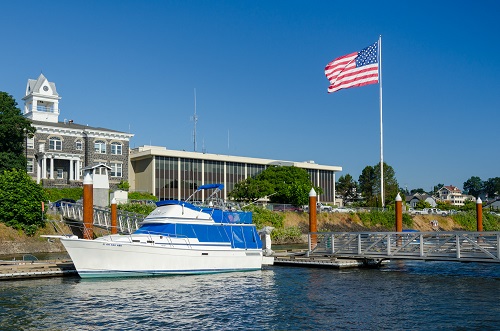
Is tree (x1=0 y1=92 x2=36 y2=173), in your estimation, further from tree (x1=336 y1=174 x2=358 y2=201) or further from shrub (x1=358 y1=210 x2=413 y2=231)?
tree (x1=336 y1=174 x2=358 y2=201)

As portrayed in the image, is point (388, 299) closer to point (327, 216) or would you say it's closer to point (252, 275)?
point (252, 275)

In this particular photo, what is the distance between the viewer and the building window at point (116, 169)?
8338cm

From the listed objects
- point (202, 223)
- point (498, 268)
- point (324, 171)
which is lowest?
point (498, 268)

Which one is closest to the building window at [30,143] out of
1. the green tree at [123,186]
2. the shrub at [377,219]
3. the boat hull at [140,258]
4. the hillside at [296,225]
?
the green tree at [123,186]

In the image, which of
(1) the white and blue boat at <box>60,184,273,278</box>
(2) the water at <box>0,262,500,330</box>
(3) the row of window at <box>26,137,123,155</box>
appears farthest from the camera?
(3) the row of window at <box>26,137,123,155</box>

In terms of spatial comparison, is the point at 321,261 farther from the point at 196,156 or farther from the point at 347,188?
the point at 347,188

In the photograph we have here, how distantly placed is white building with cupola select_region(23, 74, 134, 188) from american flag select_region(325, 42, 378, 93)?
39376 millimetres

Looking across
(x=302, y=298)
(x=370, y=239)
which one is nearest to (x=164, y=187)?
(x=370, y=239)

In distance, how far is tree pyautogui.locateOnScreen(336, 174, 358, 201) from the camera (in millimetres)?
142875

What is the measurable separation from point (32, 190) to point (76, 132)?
3037 cm

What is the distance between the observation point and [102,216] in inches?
2051

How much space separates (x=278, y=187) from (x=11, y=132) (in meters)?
39.3

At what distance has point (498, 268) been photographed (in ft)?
119

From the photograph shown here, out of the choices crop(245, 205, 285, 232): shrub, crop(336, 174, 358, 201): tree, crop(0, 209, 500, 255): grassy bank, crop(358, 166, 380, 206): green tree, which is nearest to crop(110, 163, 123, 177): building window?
crop(245, 205, 285, 232): shrub
